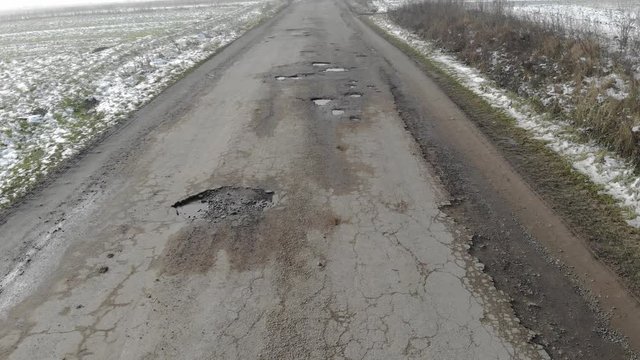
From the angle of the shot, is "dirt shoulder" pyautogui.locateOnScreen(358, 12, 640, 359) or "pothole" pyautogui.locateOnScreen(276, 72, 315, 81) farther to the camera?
"pothole" pyautogui.locateOnScreen(276, 72, 315, 81)

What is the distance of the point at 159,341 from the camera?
12.6 ft

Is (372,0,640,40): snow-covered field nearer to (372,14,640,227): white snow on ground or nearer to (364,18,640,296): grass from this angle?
(372,14,640,227): white snow on ground

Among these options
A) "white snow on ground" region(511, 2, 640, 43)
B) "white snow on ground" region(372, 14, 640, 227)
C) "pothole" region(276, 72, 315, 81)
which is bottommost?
"white snow on ground" region(372, 14, 640, 227)

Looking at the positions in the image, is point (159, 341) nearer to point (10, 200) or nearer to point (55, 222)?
point (55, 222)

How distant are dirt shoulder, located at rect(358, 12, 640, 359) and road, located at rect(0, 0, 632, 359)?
0.82 feet

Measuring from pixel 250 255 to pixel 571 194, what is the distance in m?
4.15

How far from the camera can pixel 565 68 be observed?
31.8ft

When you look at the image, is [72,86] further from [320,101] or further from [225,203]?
[225,203]

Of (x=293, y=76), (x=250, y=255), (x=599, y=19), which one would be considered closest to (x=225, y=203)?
(x=250, y=255)

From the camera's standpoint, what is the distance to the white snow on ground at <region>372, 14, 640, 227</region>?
572cm

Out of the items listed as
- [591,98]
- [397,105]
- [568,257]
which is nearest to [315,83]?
[397,105]

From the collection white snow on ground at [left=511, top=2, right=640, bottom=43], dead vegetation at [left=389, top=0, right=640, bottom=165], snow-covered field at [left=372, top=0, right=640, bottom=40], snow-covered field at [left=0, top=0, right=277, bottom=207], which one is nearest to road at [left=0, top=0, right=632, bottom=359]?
snow-covered field at [left=0, top=0, right=277, bottom=207]

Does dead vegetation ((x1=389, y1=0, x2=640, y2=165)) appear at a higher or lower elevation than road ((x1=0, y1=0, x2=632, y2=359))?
higher

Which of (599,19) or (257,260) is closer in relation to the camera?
(257,260)
